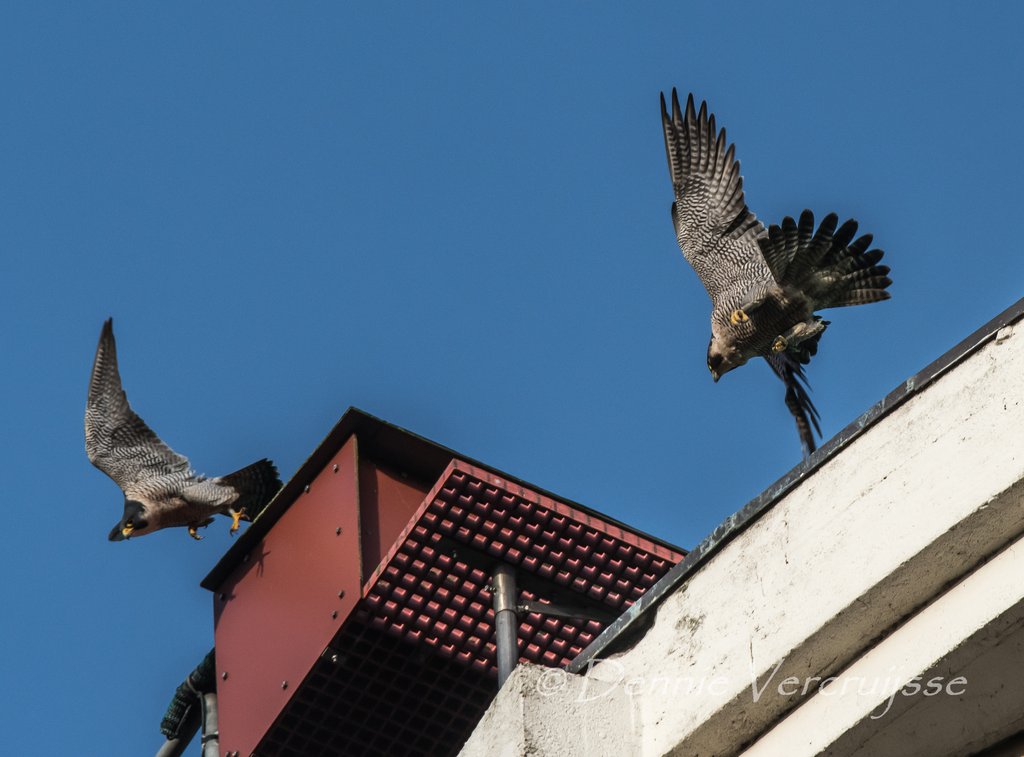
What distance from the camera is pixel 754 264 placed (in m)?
10.4

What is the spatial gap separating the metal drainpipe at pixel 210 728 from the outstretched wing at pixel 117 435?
507cm

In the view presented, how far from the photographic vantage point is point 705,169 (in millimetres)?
10875

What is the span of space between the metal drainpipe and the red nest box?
0.17 feet

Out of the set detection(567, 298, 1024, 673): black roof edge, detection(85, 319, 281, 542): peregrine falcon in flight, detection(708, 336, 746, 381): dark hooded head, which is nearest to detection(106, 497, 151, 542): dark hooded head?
detection(85, 319, 281, 542): peregrine falcon in flight

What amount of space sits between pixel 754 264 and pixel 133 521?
5018 mm

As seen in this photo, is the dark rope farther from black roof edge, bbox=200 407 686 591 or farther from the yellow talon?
the yellow talon

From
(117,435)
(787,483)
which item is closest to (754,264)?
(117,435)

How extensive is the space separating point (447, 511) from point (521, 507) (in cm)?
27

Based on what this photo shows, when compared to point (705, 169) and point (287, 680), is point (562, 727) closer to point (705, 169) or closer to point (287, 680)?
point (287, 680)

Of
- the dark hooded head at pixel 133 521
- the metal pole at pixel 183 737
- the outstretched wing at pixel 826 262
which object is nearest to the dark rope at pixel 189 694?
the metal pole at pixel 183 737

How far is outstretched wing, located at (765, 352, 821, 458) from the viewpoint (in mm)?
9395

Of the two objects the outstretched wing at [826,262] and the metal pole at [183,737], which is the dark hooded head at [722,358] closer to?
the outstretched wing at [826,262]

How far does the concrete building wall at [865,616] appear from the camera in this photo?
3.31 meters

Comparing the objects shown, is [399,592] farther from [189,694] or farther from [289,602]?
[189,694]
